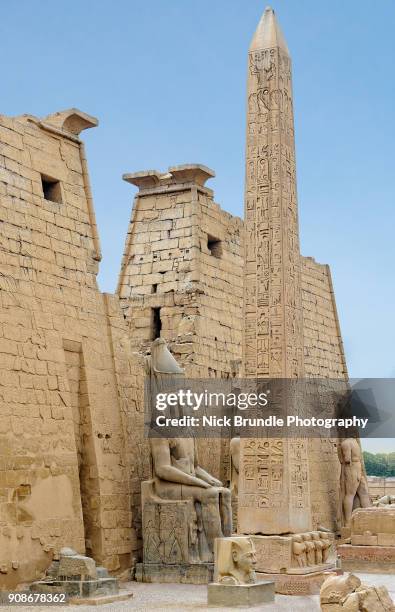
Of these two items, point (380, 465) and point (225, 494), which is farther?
point (380, 465)

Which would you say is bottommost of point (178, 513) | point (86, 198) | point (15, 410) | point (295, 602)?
point (295, 602)

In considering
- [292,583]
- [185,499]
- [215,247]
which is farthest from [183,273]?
[292,583]

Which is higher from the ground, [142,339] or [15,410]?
[142,339]

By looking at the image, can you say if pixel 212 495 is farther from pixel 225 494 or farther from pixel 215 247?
pixel 215 247

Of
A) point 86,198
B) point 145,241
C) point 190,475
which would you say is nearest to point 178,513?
point 190,475

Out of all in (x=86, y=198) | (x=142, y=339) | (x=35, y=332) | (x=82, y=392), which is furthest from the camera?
(x=142, y=339)

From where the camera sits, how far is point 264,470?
32.3 ft

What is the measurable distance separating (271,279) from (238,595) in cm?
293

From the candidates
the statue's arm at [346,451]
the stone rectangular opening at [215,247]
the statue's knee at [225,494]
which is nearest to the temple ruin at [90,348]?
the statue's knee at [225,494]

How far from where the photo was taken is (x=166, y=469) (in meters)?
11.1

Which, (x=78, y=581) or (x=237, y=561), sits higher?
(x=237, y=561)

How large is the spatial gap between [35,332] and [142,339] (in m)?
3.64

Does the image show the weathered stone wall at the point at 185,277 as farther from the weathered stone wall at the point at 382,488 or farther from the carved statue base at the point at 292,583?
the weathered stone wall at the point at 382,488

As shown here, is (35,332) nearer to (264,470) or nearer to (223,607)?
(264,470)
